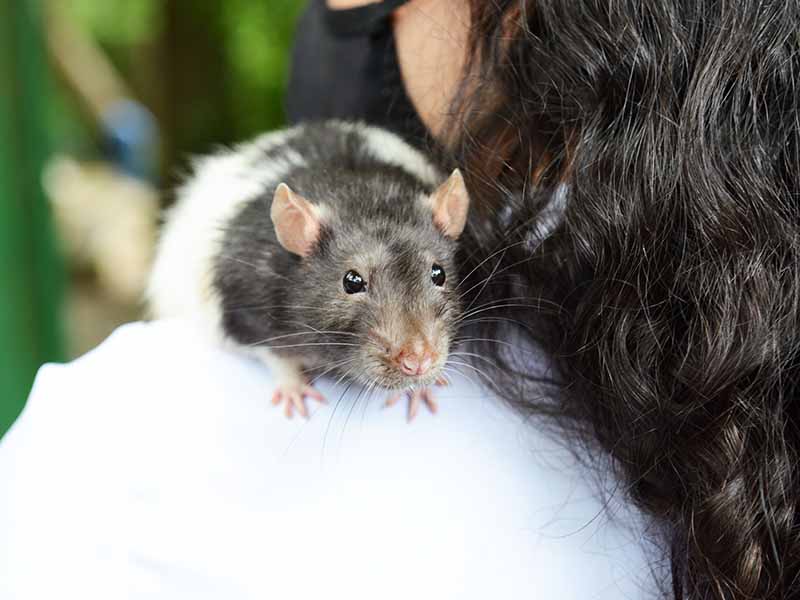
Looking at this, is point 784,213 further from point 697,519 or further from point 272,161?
point 272,161

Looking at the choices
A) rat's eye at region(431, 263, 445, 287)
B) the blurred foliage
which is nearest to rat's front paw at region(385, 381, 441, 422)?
rat's eye at region(431, 263, 445, 287)

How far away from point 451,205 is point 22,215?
1902 millimetres

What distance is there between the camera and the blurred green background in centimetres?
255

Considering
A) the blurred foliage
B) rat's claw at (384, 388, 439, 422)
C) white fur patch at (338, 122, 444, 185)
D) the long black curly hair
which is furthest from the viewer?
the blurred foliage

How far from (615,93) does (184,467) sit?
57 centimetres

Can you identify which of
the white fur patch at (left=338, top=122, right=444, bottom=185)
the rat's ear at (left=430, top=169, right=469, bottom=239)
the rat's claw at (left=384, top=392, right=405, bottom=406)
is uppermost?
the rat's ear at (left=430, top=169, right=469, bottom=239)

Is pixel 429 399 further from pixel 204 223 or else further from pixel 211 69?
pixel 211 69

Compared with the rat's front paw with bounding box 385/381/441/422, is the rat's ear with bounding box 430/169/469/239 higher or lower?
higher

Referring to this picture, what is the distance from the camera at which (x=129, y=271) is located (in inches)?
201

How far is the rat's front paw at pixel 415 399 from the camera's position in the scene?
989 mm

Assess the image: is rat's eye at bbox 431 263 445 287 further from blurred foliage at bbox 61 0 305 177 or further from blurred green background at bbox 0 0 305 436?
blurred foliage at bbox 61 0 305 177

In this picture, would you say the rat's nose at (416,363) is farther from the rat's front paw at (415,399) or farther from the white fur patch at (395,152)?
the white fur patch at (395,152)

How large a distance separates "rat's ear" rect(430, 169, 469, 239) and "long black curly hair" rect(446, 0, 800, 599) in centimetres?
6

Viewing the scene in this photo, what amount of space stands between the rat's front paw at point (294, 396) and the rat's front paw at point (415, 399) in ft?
0.30
